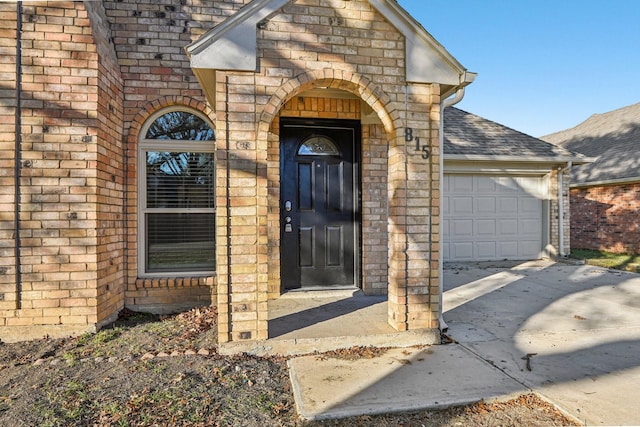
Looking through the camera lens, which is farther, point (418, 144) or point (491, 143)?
point (491, 143)

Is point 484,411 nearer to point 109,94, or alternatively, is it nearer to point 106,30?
point 109,94

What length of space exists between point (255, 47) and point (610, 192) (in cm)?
1205

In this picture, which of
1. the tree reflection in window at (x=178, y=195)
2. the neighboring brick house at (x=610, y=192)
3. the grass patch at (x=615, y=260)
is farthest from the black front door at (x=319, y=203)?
the neighboring brick house at (x=610, y=192)

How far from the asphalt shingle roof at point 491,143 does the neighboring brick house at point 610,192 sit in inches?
57.0

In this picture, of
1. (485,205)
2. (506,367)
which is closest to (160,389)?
(506,367)

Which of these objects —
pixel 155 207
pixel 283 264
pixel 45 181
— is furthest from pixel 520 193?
pixel 45 181

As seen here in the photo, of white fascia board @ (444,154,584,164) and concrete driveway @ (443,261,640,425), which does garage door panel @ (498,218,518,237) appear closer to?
white fascia board @ (444,154,584,164)

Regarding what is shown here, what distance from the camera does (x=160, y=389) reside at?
2648 millimetres

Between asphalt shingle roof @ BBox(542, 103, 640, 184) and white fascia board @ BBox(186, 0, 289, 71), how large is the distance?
10536 mm

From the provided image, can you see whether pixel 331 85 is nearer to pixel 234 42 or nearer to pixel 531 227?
pixel 234 42

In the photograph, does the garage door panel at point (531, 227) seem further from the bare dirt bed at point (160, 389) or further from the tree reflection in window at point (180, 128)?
the tree reflection in window at point (180, 128)

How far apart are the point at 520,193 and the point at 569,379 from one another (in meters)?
7.01

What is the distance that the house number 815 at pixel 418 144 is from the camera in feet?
11.3

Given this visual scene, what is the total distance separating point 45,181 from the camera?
370 cm
